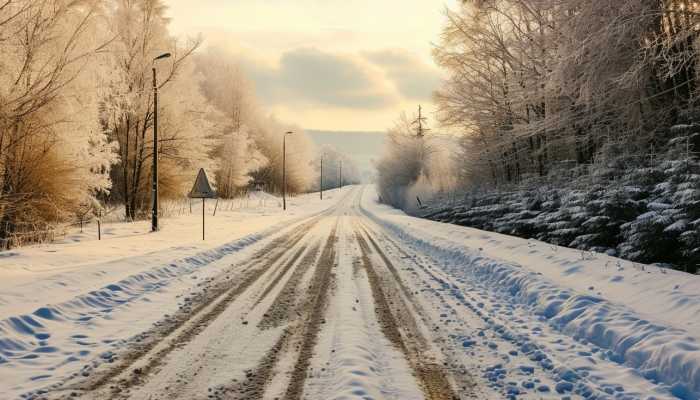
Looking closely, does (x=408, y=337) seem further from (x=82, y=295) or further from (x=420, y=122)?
(x=420, y=122)

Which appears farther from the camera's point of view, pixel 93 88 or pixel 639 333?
pixel 93 88

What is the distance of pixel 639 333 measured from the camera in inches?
198


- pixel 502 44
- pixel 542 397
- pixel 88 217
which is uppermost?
pixel 502 44

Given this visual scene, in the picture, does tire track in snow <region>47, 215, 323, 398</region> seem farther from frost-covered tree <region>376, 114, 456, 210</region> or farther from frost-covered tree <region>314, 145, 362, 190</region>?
frost-covered tree <region>314, 145, 362, 190</region>

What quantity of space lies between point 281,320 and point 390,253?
7.39 m

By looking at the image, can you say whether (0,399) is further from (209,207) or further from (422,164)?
(422,164)

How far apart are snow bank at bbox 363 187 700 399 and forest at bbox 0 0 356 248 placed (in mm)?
12865

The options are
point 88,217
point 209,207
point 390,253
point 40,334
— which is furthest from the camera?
point 209,207

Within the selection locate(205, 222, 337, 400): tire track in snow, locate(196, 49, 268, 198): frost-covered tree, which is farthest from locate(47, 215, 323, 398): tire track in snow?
locate(196, 49, 268, 198): frost-covered tree

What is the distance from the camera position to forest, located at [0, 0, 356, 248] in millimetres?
12602

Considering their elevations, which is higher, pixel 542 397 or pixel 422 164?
pixel 422 164

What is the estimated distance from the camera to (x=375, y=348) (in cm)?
500

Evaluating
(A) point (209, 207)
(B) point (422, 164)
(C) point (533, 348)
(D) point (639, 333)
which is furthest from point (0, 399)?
(B) point (422, 164)

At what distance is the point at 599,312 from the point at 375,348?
10.8ft
